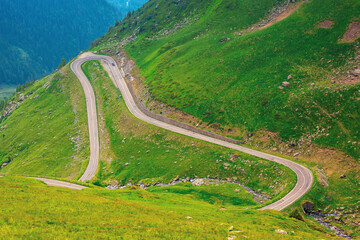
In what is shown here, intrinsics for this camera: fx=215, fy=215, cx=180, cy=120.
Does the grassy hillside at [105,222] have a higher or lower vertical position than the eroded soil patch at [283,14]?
lower

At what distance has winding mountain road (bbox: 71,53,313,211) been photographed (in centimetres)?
6292

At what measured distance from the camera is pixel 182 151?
9031cm

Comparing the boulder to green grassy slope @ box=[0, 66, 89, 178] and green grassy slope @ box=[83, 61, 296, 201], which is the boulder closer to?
green grassy slope @ box=[83, 61, 296, 201]

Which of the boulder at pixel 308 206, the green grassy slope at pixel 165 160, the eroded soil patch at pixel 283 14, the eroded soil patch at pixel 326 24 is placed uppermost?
the eroded soil patch at pixel 283 14

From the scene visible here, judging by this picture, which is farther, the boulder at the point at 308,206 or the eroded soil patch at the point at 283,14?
the eroded soil patch at the point at 283,14

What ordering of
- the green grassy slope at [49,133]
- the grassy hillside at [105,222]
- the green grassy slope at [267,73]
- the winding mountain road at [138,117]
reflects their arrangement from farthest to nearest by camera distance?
the green grassy slope at [49,133]
the green grassy slope at [267,73]
the winding mountain road at [138,117]
the grassy hillside at [105,222]

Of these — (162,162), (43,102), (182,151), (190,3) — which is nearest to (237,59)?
(182,151)

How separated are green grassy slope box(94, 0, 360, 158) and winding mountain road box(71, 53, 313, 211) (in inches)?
407

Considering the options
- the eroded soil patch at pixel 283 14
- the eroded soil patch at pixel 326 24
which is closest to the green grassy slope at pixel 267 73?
the eroded soil patch at pixel 326 24

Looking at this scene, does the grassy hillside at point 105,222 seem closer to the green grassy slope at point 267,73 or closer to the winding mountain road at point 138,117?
the winding mountain road at point 138,117

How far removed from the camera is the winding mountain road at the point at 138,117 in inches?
2477

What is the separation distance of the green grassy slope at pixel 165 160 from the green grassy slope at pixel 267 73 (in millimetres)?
16054

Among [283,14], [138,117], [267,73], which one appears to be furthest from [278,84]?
[138,117]

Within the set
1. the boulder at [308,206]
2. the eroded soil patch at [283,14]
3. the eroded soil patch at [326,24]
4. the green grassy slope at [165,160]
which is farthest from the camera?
the eroded soil patch at [283,14]
